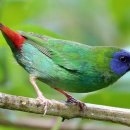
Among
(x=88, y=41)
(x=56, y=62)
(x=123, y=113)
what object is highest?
(x=88, y=41)

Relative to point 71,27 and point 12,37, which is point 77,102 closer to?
point 12,37

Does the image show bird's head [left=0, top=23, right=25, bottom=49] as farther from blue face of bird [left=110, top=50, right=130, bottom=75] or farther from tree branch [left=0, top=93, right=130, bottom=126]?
blue face of bird [left=110, top=50, right=130, bottom=75]

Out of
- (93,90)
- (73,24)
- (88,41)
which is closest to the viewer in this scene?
(93,90)

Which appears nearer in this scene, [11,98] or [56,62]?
[11,98]

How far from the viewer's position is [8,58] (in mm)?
5684

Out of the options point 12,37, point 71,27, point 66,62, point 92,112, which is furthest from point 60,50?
point 71,27

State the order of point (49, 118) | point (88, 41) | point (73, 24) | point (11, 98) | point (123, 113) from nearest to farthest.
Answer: point (11, 98), point (123, 113), point (49, 118), point (88, 41), point (73, 24)

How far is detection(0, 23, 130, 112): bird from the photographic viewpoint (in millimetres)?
5266

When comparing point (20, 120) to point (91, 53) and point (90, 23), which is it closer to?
point (91, 53)

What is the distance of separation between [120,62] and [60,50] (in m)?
0.58

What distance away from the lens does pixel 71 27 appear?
27.6 ft

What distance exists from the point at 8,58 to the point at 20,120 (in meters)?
0.61

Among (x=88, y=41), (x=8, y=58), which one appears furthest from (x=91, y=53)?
(x=88, y=41)

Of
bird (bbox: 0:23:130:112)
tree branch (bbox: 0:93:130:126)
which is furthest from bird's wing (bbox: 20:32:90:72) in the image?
tree branch (bbox: 0:93:130:126)
